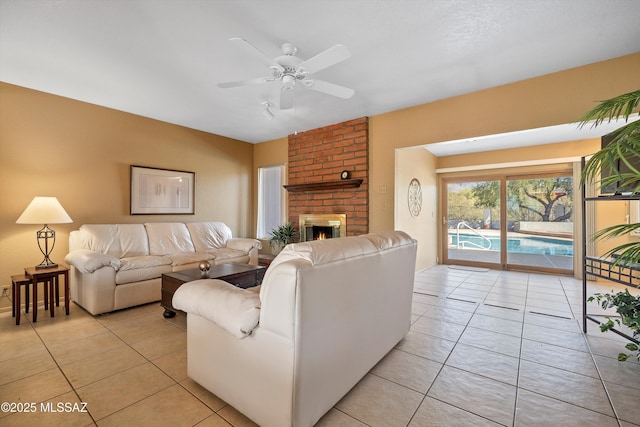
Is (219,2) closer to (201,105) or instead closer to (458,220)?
(201,105)

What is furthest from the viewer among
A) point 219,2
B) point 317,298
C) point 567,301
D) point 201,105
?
point 201,105

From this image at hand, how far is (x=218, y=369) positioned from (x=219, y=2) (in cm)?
245

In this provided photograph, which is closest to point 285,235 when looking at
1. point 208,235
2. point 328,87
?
point 208,235

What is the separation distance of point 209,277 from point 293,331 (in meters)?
1.92

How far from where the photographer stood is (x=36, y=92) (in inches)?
130

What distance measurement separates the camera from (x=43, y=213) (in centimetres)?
296

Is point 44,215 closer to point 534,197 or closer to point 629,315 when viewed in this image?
point 629,315

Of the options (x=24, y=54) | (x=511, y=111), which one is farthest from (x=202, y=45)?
(x=511, y=111)

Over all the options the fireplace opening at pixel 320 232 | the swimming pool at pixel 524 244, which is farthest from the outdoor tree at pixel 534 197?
the fireplace opening at pixel 320 232

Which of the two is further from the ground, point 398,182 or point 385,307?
point 398,182

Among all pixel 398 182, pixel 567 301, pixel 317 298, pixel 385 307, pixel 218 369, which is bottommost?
pixel 567 301

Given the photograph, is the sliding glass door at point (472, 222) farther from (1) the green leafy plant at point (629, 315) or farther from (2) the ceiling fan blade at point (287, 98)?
(2) the ceiling fan blade at point (287, 98)

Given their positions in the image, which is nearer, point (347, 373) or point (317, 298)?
point (317, 298)

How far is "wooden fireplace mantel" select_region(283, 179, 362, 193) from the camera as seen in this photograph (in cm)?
436
